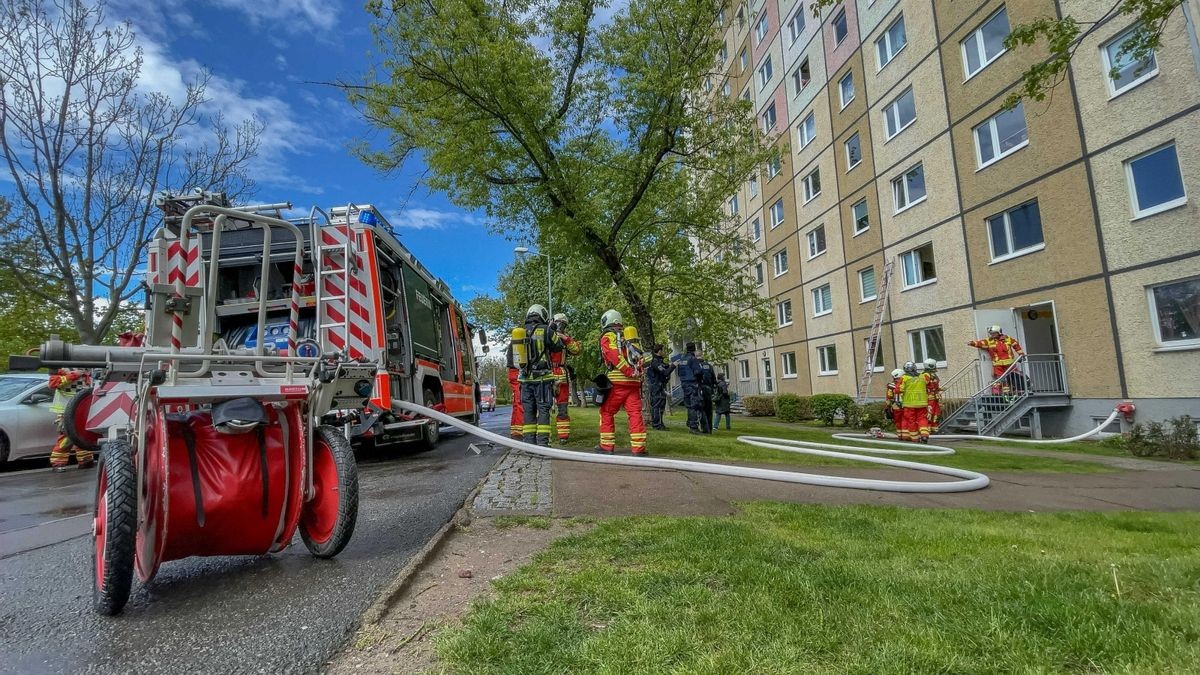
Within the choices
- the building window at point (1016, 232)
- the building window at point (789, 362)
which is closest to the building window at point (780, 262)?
the building window at point (789, 362)

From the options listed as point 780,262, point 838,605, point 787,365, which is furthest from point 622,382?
point 780,262

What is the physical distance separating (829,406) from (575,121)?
482 inches

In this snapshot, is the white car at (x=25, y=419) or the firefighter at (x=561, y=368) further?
the white car at (x=25, y=419)

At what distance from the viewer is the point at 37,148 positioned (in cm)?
1341

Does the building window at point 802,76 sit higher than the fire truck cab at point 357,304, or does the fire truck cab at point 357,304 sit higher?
the building window at point 802,76

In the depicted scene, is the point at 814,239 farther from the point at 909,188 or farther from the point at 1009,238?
the point at 1009,238

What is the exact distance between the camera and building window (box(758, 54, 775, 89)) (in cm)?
2872

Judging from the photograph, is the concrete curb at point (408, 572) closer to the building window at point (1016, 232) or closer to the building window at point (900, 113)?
the building window at point (1016, 232)

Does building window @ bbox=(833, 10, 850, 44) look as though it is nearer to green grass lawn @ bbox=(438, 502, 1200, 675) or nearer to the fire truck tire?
green grass lawn @ bbox=(438, 502, 1200, 675)

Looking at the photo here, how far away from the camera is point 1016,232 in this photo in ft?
46.8

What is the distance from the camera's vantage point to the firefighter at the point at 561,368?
8.41 m

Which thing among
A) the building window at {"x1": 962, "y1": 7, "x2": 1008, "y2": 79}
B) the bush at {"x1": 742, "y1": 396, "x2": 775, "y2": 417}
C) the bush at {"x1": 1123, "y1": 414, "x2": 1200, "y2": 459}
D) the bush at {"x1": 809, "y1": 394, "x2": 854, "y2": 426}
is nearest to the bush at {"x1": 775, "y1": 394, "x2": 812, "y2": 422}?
the bush at {"x1": 809, "y1": 394, "x2": 854, "y2": 426}

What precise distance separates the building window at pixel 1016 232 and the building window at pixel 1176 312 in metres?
2.67

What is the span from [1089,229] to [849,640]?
1428 cm
